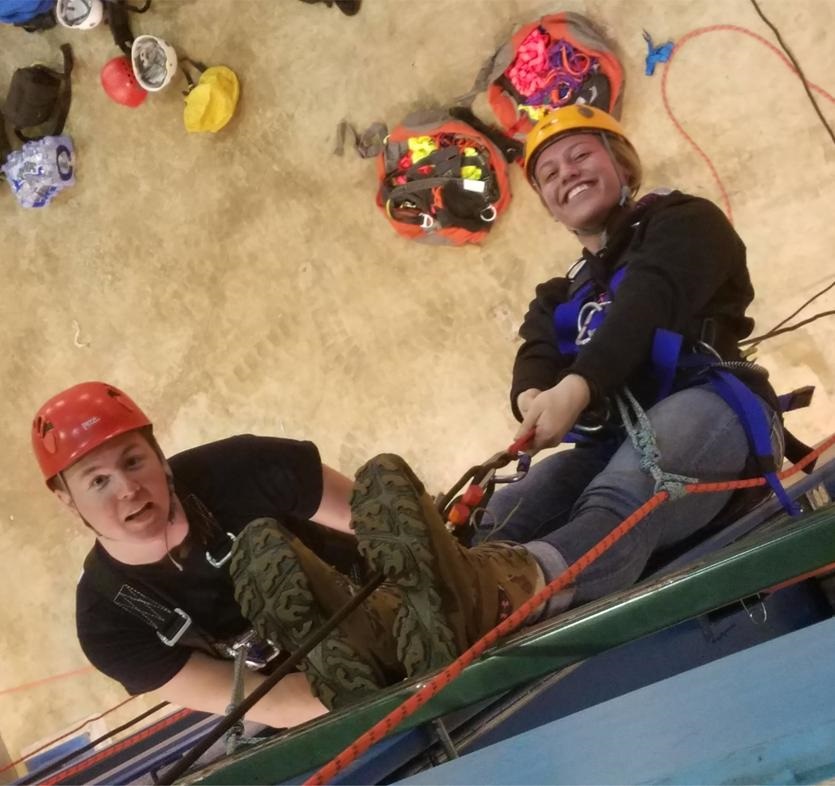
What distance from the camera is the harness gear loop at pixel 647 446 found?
126 cm

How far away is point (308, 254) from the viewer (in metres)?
2.95

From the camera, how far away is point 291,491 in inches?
73.3

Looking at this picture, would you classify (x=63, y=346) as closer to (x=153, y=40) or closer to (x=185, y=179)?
(x=185, y=179)

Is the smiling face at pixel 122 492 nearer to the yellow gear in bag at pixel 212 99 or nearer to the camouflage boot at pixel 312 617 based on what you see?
the camouflage boot at pixel 312 617

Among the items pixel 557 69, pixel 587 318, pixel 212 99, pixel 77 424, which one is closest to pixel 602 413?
pixel 587 318

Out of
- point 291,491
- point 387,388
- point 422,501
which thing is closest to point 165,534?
point 291,491

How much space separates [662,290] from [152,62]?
2.40 metres

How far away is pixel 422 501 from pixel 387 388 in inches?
74.8

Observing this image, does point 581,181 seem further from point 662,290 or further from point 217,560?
point 217,560

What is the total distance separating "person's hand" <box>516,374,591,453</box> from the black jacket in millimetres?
27

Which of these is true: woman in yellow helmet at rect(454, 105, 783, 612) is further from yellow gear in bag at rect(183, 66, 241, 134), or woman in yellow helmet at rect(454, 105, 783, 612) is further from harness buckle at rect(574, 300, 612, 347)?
yellow gear in bag at rect(183, 66, 241, 134)

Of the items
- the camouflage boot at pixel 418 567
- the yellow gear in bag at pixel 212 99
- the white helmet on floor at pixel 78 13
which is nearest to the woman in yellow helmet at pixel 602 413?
the camouflage boot at pixel 418 567

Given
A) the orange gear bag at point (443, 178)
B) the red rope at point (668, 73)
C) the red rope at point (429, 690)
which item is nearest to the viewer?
the red rope at point (429, 690)

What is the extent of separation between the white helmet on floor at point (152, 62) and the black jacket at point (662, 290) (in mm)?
2055
